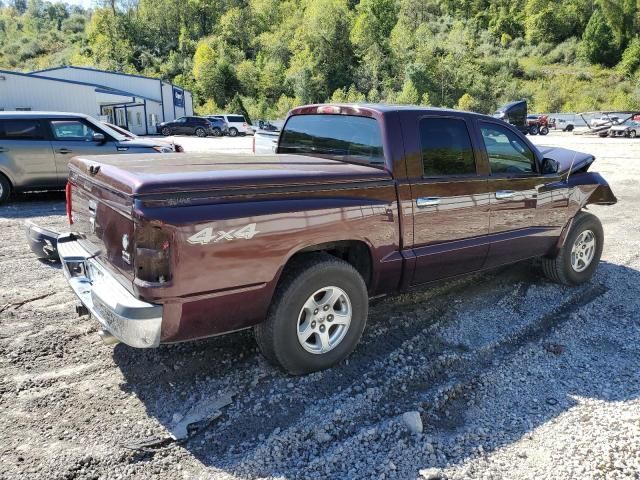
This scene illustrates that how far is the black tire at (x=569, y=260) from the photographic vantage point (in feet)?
16.7

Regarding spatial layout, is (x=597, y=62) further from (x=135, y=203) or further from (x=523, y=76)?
(x=135, y=203)

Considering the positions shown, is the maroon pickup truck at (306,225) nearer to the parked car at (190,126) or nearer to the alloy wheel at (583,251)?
the alloy wheel at (583,251)

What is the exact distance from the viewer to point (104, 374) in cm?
346

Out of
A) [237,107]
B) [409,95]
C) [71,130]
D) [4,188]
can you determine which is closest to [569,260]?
[71,130]

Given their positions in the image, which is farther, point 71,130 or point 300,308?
point 71,130

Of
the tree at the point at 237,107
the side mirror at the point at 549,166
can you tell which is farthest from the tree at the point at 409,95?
Answer: the side mirror at the point at 549,166

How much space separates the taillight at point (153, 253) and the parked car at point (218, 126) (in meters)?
39.5

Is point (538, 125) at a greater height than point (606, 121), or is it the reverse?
point (606, 121)

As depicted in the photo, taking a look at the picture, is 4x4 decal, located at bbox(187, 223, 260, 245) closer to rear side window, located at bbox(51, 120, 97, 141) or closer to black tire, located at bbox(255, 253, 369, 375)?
black tire, located at bbox(255, 253, 369, 375)

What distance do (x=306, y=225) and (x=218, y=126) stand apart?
131ft

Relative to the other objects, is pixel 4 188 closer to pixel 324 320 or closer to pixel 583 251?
pixel 324 320

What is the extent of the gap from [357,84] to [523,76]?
27080 millimetres

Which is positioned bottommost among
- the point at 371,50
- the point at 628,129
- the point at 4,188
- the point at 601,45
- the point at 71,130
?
the point at 4,188

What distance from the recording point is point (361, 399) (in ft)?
10.5
